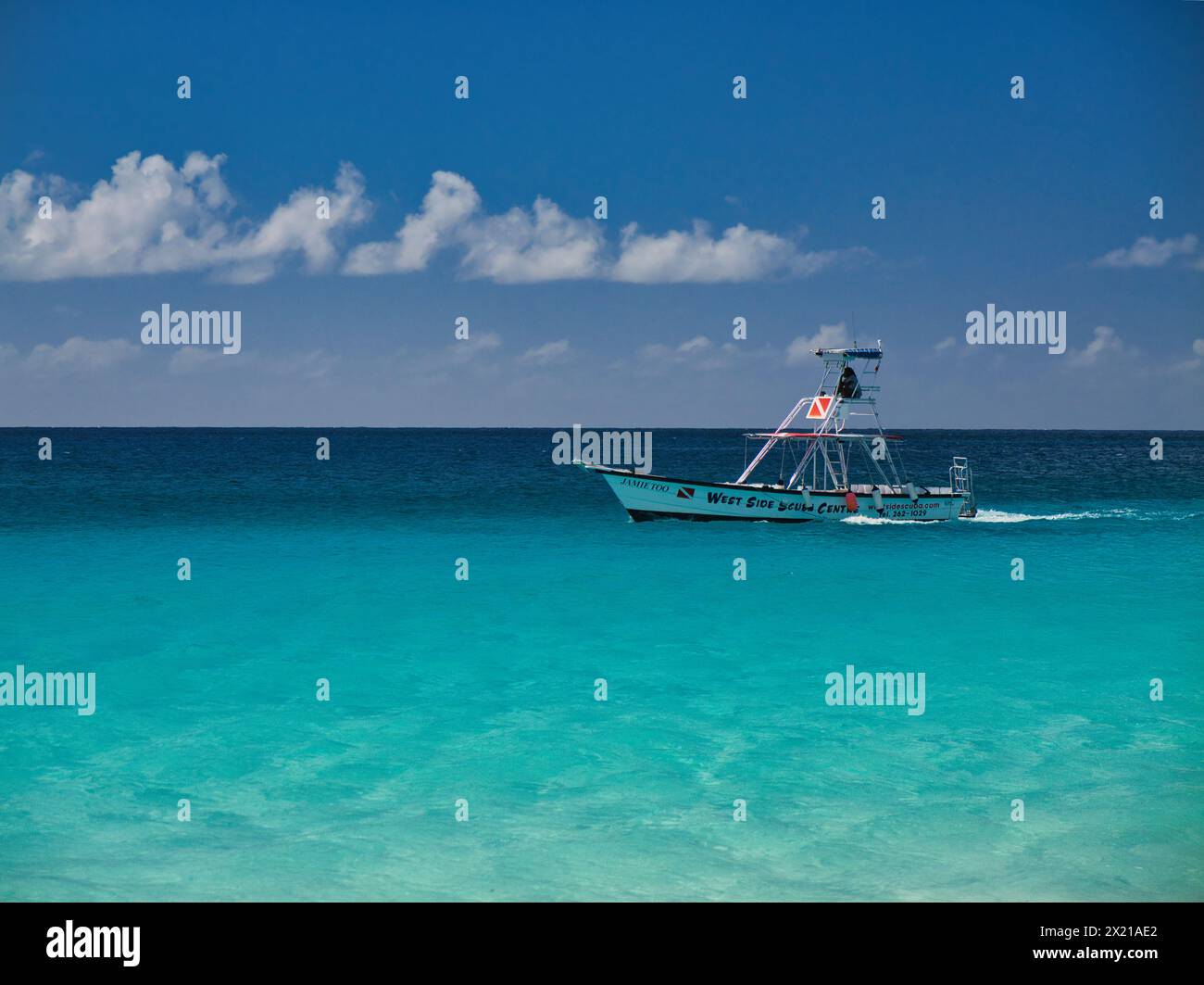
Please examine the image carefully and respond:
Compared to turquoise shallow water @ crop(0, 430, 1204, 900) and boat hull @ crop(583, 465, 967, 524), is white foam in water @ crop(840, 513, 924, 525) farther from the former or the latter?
turquoise shallow water @ crop(0, 430, 1204, 900)

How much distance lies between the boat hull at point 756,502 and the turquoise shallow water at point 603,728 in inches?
252

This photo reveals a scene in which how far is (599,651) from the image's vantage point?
751 inches

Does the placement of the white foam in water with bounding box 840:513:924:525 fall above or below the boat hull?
below

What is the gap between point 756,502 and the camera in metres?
40.8

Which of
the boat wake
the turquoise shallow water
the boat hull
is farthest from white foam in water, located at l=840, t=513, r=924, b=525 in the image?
the turquoise shallow water

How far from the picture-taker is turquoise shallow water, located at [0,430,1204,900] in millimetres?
9000

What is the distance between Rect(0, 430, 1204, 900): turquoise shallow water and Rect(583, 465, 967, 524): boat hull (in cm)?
640

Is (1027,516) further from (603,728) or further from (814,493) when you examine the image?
(603,728)

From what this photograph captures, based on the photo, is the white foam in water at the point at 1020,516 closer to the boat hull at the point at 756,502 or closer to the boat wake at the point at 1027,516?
the boat wake at the point at 1027,516

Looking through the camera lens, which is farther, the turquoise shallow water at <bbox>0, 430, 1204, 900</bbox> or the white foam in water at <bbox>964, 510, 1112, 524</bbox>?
the white foam in water at <bbox>964, 510, 1112, 524</bbox>

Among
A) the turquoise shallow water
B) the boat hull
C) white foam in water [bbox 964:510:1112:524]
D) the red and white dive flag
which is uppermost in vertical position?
the red and white dive flag

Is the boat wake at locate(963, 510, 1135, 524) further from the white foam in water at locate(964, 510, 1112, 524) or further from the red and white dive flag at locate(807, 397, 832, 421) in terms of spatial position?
the red and white dive flag at locate(807, 397, 832, 421)

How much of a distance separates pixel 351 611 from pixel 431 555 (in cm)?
1099

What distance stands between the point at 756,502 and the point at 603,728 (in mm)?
28069
